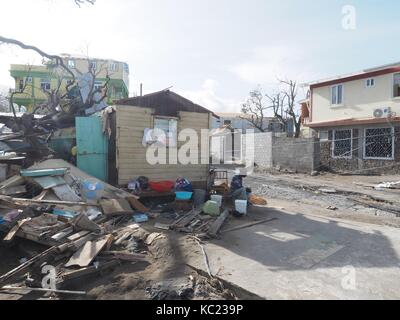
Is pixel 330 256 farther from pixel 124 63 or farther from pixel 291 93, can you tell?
pixel 124 63

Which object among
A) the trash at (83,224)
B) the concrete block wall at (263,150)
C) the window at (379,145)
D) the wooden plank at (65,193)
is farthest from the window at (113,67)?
the trash at (83,224)

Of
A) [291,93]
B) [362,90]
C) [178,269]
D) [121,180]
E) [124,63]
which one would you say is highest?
[124,63]

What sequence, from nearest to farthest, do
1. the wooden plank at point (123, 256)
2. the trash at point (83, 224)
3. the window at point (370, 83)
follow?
the wooden plank at point (123, 256)
the trash at point (83, 224)
the window at point (370, 83)

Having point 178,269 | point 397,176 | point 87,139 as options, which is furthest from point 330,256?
point 397,176

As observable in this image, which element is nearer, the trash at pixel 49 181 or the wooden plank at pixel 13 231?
the wooden plank at pixel 13 231

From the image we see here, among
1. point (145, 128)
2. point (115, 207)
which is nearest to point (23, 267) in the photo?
point (115, 207)

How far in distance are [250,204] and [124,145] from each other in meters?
4.25

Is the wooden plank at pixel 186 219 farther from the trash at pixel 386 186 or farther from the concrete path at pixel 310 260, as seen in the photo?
the trash at pixel 386 186

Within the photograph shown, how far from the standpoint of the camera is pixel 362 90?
19.2 meters

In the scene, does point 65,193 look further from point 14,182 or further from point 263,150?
point 263,150

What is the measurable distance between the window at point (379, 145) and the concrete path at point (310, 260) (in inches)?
469

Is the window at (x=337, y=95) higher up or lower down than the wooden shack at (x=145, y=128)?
higher up

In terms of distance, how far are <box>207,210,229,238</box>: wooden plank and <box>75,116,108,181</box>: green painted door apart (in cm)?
440

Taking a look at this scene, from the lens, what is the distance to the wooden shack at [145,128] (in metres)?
9.48
